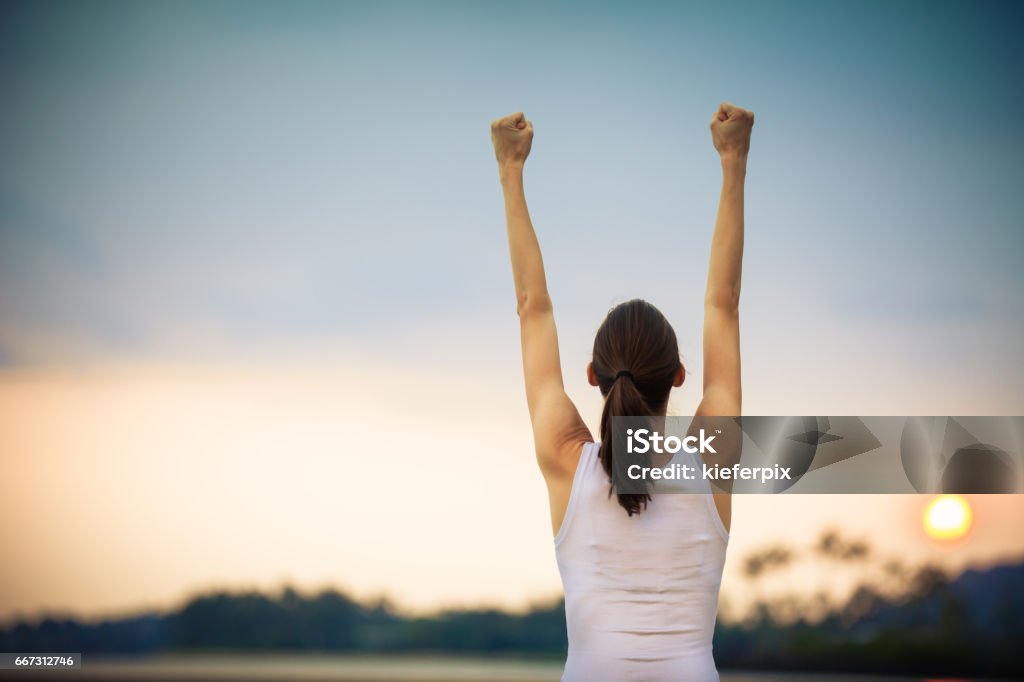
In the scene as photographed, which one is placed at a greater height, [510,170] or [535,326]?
[510,170]

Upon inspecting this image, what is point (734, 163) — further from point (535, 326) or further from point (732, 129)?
point (535, 326)

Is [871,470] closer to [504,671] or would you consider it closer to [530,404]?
[530,404]

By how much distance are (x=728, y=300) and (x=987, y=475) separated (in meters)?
2.96

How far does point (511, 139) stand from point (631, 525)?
947mm

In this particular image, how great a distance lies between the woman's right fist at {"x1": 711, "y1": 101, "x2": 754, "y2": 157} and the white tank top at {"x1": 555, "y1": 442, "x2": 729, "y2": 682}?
828 mm

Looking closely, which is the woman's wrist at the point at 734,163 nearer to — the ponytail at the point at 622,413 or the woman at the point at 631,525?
the woman at the point at 631,525

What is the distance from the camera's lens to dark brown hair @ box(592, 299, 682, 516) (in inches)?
60.7

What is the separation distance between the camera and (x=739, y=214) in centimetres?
185

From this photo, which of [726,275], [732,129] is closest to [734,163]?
[732,129]

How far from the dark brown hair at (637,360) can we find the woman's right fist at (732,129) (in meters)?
0.56

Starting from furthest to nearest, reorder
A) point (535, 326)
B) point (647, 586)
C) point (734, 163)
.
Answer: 1. point (734, 163)
2. point (535, 326)
3. point (647, 586)

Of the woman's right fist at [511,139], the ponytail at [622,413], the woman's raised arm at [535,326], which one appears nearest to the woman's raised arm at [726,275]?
the ponytail at [622,413]

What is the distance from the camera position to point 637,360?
1.57 meters

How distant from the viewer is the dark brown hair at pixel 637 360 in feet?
5.06
